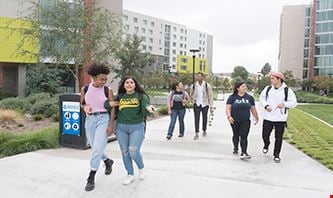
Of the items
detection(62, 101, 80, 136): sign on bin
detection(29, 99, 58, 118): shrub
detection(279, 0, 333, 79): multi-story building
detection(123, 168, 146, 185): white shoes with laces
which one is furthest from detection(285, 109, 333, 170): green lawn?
detection(279, 0, 333, 79): multi-story building

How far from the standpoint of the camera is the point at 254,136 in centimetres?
967

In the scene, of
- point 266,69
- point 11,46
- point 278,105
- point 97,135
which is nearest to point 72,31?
point 278,105

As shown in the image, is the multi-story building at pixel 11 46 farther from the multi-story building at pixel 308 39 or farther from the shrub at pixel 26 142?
the multi-story building at pixel 308 39

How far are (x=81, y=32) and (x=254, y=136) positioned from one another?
8.54 m

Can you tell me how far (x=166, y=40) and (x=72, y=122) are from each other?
322 feet

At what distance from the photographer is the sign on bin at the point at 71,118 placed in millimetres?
7383

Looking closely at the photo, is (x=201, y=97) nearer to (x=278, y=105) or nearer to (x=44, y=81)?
(x=278, y=105)

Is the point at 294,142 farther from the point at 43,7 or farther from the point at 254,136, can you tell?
the point at 43,7

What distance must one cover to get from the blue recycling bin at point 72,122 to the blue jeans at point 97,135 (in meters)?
2.43

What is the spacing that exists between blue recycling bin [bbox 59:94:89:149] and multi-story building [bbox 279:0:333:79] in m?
75.2

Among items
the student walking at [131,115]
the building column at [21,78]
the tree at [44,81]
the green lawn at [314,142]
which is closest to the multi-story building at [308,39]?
the tree at [44,81]

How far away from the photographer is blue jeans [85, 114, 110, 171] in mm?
4785

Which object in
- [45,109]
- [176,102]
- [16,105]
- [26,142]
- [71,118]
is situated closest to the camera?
[26,142]

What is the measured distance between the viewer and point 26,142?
7.34 m
